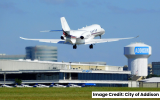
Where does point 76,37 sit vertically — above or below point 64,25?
below

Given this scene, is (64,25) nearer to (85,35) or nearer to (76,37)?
(76,37)

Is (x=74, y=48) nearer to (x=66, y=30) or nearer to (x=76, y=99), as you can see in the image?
(x=66, y=30)

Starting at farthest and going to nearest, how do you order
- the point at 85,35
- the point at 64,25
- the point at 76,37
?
1. the point at 85,35
2. the point at 76,37
3. the point at 64,25

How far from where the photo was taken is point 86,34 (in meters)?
112

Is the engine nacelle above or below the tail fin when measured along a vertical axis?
below

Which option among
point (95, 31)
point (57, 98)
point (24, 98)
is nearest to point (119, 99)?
point (57, 98)

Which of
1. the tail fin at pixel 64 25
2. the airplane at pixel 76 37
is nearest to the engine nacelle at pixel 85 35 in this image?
the airplane at pixel 76 37

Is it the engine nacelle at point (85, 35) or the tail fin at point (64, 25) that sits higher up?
the tail fin at point (64, 25)

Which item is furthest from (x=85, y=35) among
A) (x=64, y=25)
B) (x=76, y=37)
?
(x=64, y=25)

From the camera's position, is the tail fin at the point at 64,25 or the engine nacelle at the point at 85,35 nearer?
the tail fin at the point at 64,25

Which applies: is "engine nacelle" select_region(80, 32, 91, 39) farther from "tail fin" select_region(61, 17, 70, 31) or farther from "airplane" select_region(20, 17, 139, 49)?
"tail fin" select_region(61, 17, 70, 31)

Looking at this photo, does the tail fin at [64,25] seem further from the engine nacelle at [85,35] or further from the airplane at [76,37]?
the engine nacelle at [85,35]

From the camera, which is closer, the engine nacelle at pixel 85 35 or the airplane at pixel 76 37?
the airplane at pixel 76 37

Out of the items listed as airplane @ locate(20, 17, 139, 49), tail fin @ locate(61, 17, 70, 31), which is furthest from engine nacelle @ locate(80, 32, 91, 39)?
tail fin @ locate(61, 17, 70, 31)
